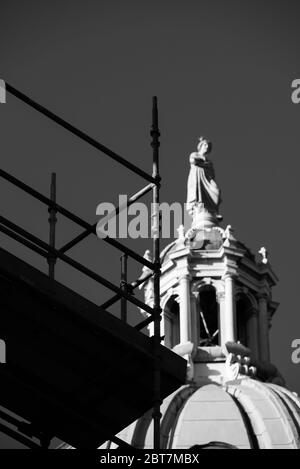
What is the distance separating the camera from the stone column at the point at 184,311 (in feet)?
250

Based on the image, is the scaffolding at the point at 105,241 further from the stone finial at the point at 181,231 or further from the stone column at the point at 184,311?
the stone finial at the point at 181,231

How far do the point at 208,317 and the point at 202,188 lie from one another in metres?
5.68

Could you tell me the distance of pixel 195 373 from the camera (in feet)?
257

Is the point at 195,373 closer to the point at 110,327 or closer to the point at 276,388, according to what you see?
the point at 276,388

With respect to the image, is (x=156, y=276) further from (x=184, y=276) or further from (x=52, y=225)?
(x=184, y=276)

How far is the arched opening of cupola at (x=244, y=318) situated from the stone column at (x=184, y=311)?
123 inches

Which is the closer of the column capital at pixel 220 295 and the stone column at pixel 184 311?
the stone column at pixel 184 311

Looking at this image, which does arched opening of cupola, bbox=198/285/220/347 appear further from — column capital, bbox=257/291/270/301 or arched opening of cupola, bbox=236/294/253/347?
column capital, bbox=257/291/270/301

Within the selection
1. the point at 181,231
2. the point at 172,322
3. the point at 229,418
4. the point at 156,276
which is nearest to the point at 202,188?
the point at 181,231

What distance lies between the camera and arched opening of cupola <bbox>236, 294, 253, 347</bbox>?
264ft

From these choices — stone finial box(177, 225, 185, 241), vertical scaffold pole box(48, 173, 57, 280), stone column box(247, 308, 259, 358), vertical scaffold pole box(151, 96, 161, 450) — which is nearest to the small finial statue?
stone finial box(177, 225, 185, 241)

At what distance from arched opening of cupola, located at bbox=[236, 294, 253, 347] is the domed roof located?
258cm

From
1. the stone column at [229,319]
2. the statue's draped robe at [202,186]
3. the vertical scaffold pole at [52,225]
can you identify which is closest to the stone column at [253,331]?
the stone column at [229,319]
